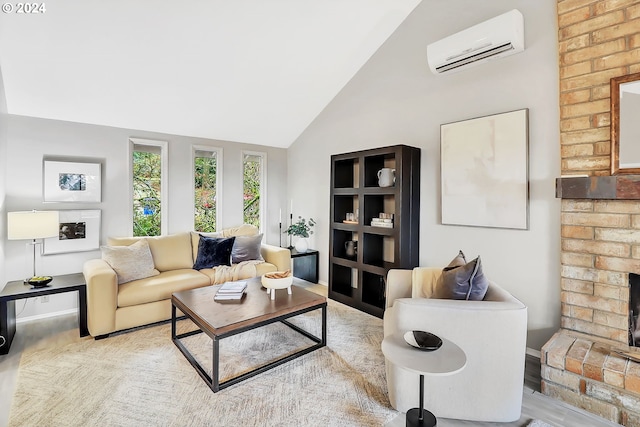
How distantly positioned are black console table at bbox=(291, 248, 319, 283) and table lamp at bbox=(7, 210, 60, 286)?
106 inches

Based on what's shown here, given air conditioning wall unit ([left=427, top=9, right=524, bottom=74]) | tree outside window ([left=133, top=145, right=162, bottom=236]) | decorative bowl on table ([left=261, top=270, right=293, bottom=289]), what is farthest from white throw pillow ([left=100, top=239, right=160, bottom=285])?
air conditioning wall unit ([left=427, top=9, right=524, bottom=74])

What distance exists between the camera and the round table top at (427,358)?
4.52 ft

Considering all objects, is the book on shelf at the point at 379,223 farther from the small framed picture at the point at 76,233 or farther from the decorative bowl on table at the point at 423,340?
the small framed picture at the point at 76,233

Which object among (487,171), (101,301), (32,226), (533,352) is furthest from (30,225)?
(533,352)

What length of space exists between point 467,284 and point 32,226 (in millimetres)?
3667

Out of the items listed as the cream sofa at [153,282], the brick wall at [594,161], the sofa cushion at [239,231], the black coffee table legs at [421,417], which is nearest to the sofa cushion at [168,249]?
the cream sofa at [153,282]

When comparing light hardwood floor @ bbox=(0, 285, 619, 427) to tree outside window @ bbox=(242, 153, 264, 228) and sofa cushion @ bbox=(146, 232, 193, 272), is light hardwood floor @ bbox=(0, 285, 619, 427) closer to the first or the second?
sofa cushion @ bbox=(146, 232, 193, 272)

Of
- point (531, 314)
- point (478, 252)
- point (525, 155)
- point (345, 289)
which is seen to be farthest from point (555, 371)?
point (345, 289)

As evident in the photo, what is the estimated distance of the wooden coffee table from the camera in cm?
211

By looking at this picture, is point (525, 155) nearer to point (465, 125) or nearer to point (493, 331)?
point (465, 125)

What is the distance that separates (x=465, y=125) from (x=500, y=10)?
0.99 m

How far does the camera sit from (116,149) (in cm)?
375

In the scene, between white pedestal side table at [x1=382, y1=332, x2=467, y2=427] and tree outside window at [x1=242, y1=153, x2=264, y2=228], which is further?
tree outside window at [x1=242, y1=153, x2=264, y2=228]

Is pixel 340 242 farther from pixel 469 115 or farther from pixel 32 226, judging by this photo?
pixel 32 226
